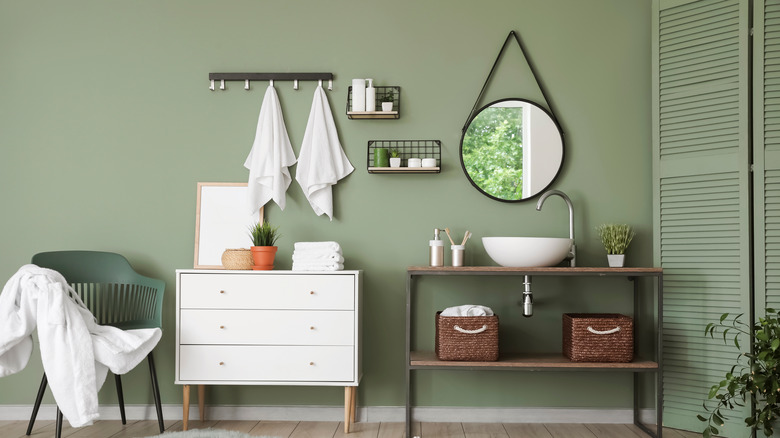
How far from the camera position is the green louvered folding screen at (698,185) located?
2.74m

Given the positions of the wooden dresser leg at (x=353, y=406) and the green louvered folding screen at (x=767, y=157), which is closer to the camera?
the green louvered folding screen at (x=767, y=157)

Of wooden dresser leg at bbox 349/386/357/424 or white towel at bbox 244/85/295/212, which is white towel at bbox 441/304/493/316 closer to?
wooden dresser leg at bbox 349/386/357/424

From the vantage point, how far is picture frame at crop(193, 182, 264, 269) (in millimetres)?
3100

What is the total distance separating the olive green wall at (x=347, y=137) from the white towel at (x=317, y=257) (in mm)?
292

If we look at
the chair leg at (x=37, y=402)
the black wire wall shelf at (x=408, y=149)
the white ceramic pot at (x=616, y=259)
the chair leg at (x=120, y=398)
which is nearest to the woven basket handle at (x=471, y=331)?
the white ceramic pot at (x=616, y=259)

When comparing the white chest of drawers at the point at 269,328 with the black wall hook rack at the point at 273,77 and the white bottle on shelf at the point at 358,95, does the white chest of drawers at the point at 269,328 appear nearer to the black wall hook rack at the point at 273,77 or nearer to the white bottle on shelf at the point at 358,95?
the white bottle on shelf at the point at 358,95

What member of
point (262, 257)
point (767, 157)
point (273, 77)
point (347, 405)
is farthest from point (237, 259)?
point (767, 157)

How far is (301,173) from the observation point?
10.2ft

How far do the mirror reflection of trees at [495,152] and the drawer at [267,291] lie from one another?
35.6 inches

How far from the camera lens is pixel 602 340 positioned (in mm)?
2670

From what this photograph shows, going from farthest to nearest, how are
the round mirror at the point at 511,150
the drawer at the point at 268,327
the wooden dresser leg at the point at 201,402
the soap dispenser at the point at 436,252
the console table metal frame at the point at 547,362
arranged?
the round mirror at the point at 511,150 → the wooden dresser leg at the point at 201,402 → the soap dispenser at the point at 436,252 → the drawer at the point at 268,327 → the console table metal frame at the point at 547,362

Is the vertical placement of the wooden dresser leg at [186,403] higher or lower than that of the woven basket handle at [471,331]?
lower

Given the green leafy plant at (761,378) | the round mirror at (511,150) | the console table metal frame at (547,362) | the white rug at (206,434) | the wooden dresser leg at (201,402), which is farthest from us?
the round mirror at (511,150)

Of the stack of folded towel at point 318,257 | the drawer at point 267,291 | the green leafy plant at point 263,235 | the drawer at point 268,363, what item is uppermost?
the green leafy plant at point 263,235
